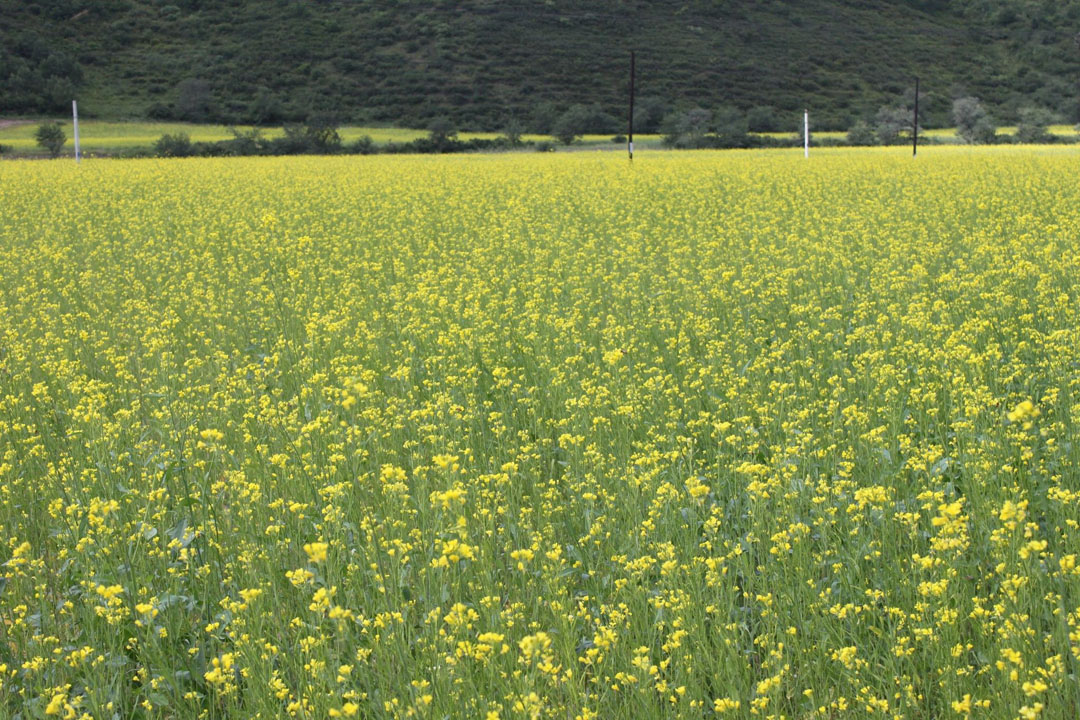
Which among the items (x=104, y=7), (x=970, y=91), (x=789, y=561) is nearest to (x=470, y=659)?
(x=789, y=561)

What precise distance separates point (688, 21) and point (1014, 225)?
6582 centimetres

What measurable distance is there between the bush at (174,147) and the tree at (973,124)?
3176cm

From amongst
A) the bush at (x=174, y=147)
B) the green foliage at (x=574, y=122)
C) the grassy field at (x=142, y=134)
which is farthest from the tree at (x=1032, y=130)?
the bush at (x=174, y=147)

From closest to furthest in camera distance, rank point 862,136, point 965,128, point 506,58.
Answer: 1. point 862,136
2. point 965,128
3. point 506,58

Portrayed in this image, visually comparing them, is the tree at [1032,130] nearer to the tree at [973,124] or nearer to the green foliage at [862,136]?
the tree at [973,124]

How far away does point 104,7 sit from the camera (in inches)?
2532

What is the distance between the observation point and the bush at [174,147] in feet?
120

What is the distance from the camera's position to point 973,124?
44.8 meters

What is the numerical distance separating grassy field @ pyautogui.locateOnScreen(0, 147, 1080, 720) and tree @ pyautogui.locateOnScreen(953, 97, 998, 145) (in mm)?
35633

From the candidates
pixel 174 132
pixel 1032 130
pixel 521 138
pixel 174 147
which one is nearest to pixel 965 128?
pixel 1032 130

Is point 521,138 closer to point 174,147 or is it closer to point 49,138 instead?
point 174,147

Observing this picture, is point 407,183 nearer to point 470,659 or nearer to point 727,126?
point 470,659

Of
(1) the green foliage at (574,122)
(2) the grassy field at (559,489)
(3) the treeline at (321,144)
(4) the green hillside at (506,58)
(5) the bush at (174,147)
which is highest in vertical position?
(4) the green hillside at (506,58)

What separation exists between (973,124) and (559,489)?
45.9 m
